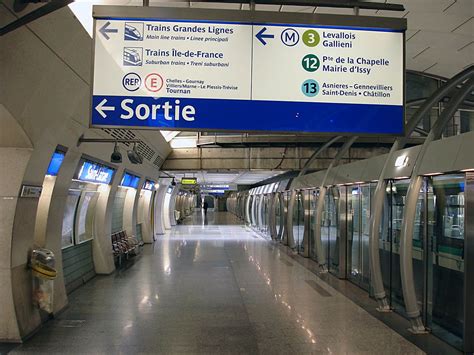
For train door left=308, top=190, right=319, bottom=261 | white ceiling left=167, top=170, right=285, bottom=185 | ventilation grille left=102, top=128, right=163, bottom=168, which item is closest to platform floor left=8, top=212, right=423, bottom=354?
train door left=308, top=190, right=319, bottom=261

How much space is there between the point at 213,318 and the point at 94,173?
4.01 m

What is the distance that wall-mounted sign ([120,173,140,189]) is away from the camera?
11.7 meters

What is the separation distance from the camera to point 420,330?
5.70m

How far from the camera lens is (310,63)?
337 cm

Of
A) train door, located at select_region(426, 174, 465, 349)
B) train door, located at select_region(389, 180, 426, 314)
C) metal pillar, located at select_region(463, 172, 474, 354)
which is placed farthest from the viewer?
train door, located at select_region(389, 180, 426, 314)

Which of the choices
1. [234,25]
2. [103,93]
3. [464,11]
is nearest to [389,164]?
[464,11]

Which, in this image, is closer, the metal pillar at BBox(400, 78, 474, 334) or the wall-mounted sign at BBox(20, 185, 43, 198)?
the wall-mounted sign at BBox(20, 185, 43, 198)

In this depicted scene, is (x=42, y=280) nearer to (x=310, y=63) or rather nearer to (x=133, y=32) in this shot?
(x=133, y=32)

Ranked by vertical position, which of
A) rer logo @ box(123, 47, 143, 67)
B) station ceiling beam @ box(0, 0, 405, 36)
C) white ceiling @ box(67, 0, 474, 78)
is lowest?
rer logo @ box(123, 47, 143, 67)

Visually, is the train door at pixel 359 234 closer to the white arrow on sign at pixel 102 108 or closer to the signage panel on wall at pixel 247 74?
the signage panel on wall at pixel 247 74

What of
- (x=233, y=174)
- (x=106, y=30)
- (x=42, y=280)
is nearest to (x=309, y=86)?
(x=106, y=30)

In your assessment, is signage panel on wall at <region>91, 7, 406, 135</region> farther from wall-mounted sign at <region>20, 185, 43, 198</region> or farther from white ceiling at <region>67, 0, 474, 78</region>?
wall-mounted sign at <region>20, 185, 43, 198</region>

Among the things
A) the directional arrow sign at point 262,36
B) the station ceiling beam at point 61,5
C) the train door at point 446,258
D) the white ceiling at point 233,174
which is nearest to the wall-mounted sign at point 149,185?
the white ceiling at point 233,174

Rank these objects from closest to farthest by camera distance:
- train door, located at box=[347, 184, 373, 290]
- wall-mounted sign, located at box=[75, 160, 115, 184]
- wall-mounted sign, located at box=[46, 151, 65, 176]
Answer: wall-mounted sign, located at box=[46, 151, 65, 176] < wall-mounted sign, located at box=[75, 160, 115, 184] < train door, located at box=[347, 184, 373, 290]
